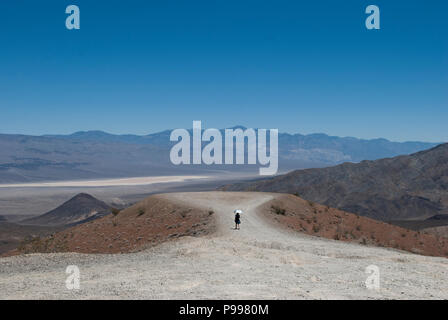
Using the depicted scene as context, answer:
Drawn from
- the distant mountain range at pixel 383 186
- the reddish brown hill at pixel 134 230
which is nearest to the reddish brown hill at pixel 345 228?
the reddish brown hill at pixel 134 230

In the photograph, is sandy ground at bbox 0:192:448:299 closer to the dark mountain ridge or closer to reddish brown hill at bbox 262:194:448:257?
reddish brown hill at bbox 262:194:448:257

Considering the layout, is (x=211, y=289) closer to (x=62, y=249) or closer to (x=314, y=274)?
(x=314, y=274)

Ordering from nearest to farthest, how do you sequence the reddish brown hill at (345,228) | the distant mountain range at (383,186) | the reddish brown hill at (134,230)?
the reddish brown hill at (134,230) < the reddish brown hill at (345,228) < the distant mountain range at (383,186)

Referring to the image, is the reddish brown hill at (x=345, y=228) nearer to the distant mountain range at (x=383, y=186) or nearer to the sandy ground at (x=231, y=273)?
the sandy ground at (x=231, y=273)

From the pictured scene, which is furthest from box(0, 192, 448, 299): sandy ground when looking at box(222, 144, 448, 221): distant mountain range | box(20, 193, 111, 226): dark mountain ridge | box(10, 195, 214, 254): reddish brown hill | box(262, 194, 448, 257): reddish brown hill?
box(20, 193, 111, 226): dark mountain ridge

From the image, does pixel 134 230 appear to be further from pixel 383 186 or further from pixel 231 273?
pixel 383 186
